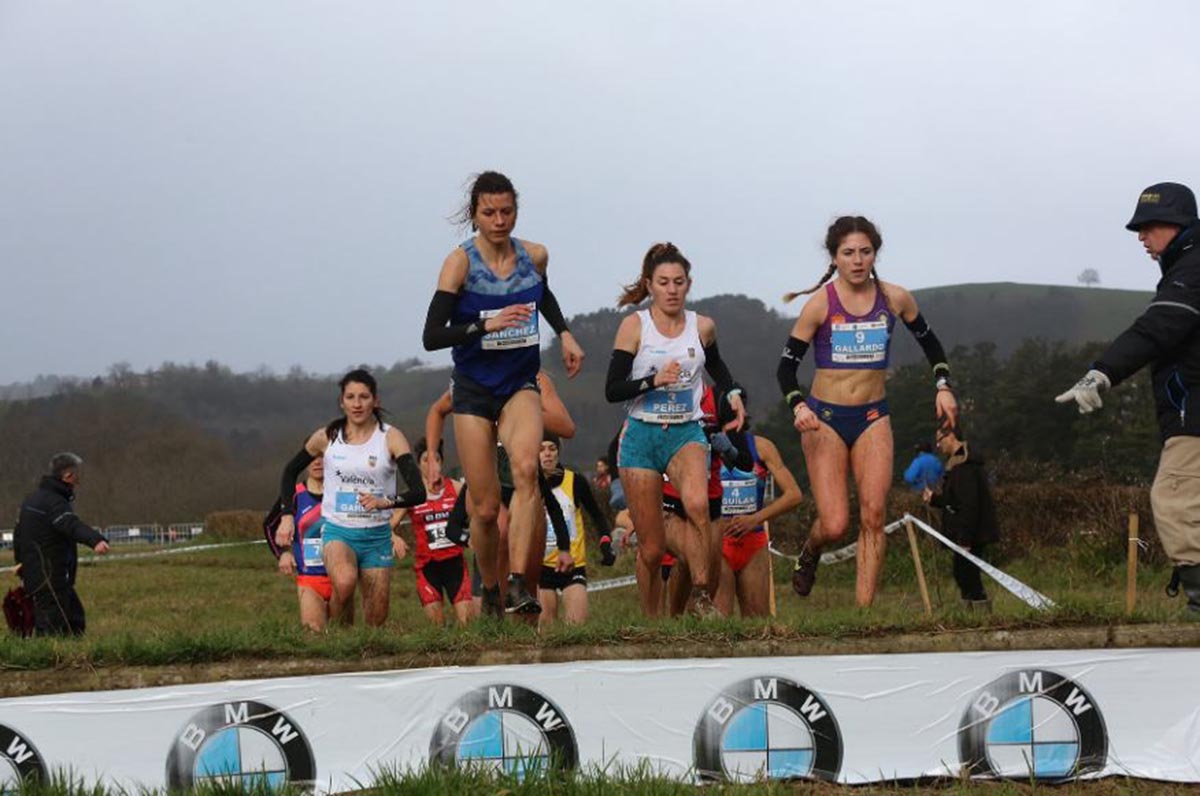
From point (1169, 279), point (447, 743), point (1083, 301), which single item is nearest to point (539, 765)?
point (447, 743)

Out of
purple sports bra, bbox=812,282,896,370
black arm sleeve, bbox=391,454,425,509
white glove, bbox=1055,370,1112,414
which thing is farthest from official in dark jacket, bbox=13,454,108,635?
white glove, bbox=1055,370,1112,414

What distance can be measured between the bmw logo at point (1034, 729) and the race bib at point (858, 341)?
2.83 meters

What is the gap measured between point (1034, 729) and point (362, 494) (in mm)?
5406

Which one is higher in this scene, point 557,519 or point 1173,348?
point 1173,348

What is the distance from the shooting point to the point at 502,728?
309 inches

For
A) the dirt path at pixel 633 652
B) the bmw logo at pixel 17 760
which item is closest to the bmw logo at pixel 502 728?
the dirt path at pixel 633 652

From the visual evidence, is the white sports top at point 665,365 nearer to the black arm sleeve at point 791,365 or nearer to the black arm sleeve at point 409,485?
the black arm sleeve at point 791,365

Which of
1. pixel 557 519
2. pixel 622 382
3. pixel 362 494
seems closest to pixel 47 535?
pixel 362 494

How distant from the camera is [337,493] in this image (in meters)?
11.2

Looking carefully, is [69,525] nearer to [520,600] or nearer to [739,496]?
[739,496]

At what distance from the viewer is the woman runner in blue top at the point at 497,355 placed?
9297 millimetres

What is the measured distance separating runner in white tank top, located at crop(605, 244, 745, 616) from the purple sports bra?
761 mm

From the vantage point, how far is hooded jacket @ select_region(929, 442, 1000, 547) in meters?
16.9

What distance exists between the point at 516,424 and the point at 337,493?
247 centimetres
